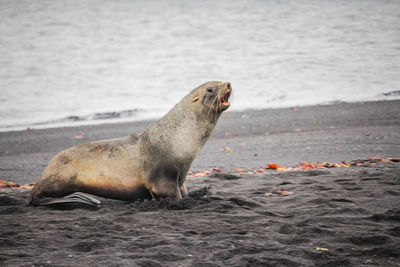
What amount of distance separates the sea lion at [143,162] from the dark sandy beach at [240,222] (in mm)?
180

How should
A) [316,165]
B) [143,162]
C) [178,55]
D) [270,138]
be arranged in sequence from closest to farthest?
[143,162] → [316,165] → [270,138] → [178,55]

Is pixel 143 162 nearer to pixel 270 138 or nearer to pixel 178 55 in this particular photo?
pixel 270 138

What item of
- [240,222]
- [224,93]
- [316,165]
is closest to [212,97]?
[224,93]

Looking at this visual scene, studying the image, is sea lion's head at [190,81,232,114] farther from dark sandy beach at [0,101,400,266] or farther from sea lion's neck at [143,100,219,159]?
dark sandy beach at [0,101,400,266]

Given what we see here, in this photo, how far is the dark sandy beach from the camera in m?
3.87

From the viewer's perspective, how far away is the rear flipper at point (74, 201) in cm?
553

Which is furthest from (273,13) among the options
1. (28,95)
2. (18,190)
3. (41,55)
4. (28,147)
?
(18,190)

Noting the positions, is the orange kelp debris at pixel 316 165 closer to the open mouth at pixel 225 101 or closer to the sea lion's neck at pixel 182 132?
the sea lion's neck at pixel 182 132

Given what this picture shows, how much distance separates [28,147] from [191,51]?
16.6 metres

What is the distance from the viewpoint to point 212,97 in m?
5.56

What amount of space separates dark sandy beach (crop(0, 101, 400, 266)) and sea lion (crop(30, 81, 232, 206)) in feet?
0.59

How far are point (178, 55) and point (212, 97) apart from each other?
2104 centimetres

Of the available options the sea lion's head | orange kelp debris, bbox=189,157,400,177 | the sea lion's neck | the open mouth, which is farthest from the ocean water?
the open mouth

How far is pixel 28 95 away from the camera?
1975 cm
